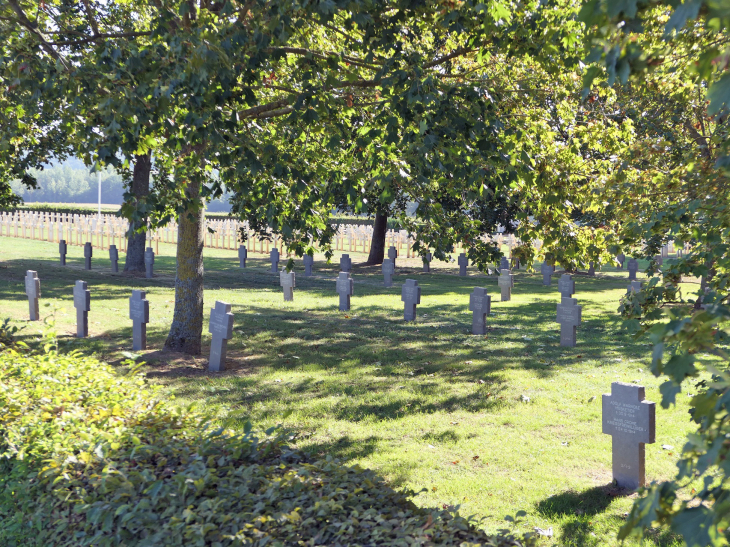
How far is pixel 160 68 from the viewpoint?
5742 mm

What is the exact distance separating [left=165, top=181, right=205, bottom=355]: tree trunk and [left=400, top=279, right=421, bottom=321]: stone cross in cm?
533

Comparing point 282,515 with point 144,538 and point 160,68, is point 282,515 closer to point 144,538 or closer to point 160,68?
point 144,538

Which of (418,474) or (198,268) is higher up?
(198,268)

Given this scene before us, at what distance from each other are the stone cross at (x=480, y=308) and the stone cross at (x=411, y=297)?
5.17 feet

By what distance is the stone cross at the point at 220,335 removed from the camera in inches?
368

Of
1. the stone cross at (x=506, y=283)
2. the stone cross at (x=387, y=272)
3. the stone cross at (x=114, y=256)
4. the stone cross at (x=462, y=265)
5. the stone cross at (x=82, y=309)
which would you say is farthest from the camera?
the stone cross at (x=462, y=265)

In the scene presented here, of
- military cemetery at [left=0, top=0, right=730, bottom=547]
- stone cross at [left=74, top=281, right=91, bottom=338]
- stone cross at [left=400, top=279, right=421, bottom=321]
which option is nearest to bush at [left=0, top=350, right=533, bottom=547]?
military cemetery at [left=0, top=0, right=730, bottom=547]

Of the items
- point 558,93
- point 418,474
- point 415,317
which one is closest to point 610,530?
point 418,474

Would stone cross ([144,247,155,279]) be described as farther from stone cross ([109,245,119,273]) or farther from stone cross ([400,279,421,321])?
stone cross ([400,279,421,321])

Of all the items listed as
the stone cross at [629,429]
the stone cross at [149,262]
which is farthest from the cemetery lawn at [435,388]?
the stone cross at [149,262]

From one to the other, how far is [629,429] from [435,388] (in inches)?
133

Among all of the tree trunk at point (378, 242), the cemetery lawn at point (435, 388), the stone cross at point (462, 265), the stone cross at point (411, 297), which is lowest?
the cemetery lawn at point (435, 388)

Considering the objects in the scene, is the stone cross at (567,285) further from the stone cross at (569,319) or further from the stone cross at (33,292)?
the stone cross at (33,292)

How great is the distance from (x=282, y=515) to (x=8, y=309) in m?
13.2
